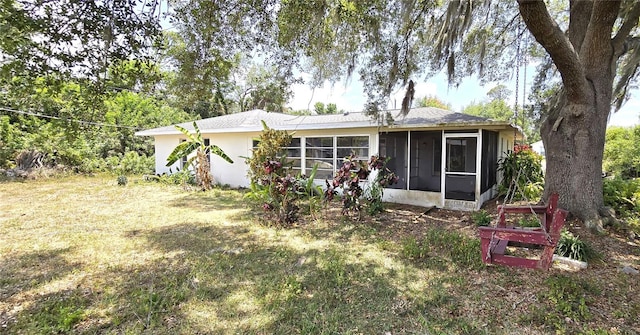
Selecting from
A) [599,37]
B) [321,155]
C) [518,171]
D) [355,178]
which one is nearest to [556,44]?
[599,37]

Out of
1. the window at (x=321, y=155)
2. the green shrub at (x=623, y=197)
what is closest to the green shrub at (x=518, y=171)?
the green shrub at (x=623, y=197)

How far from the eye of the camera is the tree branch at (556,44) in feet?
13.1

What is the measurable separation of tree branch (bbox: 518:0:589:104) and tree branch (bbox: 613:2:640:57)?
1578 millimetres

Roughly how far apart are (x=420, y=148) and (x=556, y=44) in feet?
17.7

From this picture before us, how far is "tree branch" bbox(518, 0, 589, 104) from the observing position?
3.98 metres

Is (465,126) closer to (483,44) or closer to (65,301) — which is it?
(483,44)

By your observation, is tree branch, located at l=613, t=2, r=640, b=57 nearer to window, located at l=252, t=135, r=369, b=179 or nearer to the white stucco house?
the white stucco house

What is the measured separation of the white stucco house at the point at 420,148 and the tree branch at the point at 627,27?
2.43 m

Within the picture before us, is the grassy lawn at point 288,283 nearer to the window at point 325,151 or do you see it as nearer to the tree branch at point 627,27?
the window at point 325,151

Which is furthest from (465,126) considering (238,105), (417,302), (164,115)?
(238,105)

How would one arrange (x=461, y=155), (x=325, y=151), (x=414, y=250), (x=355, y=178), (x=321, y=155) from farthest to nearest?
(x=321, y=155)
(x=325, y=151)
(x=461, y=155)
(x=355, y=178)
(x=414, y=250)

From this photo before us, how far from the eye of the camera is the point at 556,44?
14.9ft

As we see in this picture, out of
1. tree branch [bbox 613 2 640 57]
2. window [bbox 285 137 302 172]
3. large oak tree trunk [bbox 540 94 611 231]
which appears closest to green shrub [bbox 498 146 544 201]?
large oak tree trunk [bbox 540 94 611 231]

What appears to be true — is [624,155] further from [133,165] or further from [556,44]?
[133,165]
